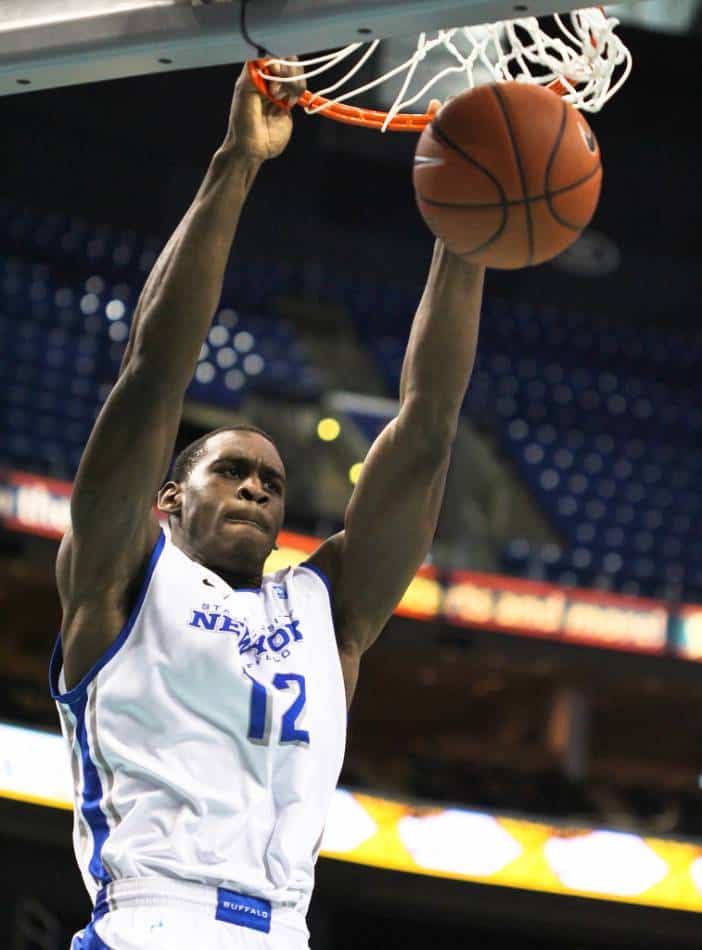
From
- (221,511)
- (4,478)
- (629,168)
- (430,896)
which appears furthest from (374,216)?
(221,511)

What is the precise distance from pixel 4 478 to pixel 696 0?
27.5 feet

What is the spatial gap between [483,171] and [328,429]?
8.92 metres

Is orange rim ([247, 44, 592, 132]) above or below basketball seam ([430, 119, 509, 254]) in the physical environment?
above

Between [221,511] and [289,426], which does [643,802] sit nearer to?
[289,426]

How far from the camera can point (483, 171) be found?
2.49 m

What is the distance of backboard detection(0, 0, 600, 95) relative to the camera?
7.58 feet

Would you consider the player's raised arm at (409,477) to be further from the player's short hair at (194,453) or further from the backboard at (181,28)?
the backboard at (181,28)

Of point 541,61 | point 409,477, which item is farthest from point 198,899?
point 541,61

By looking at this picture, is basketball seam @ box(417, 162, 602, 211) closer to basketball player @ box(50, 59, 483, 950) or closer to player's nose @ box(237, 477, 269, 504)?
basketball player @ box(50, 59, 483, 950)

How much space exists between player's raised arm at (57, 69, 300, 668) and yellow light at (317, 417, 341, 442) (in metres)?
8.70

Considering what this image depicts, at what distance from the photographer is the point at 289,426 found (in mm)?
11273

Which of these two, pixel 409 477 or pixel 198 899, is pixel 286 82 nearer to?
pixel 409 477

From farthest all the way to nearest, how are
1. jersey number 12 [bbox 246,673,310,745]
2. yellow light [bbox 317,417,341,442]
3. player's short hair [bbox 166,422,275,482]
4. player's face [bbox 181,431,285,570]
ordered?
1. yellow light [bbox 317,417,341,442]
2. player's short hair [bbox 166,422,275,482]
3. player's face [bbox 181,431,285,570]
4. jersey number 12 [bbox 246,673,310,745]

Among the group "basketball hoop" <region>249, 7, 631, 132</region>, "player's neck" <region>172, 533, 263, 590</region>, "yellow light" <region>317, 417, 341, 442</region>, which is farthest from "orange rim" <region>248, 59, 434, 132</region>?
"yellow light" <region>317, 417, 341, 442</region>
